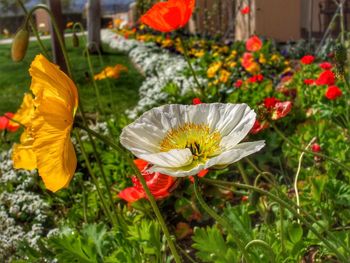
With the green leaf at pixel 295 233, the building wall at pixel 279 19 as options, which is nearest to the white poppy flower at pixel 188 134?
the green leaf at pixel 295 233

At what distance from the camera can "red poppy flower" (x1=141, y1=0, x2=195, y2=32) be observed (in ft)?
4.24

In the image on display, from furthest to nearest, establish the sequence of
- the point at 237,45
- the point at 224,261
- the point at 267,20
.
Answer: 1. the point at 267,20
2. the point at 237,45
3. the point at 224,261

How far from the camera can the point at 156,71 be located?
4.64m

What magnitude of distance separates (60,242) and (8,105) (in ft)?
15.9

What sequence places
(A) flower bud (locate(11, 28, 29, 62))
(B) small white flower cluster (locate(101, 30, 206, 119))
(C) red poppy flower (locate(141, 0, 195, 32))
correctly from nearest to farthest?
(A) flower bud (locate(11, 28, 29, 62)) → (C) red poppy flower (locate(141, 0, 195, 32)) → (B) small white flower cluster (locate(101, 30, 206, 119))

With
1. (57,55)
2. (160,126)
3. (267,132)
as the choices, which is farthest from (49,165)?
(57,55)

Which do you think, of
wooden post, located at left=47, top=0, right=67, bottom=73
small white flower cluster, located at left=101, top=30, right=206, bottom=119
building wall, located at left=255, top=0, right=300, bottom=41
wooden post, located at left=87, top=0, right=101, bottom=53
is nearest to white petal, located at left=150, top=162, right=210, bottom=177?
wooden post, located at left=47, top=0, right=67, bottom=73

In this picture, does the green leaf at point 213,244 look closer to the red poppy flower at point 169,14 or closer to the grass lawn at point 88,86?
the red poppy flower at point 169,14

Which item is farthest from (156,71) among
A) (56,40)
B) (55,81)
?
(55,81)

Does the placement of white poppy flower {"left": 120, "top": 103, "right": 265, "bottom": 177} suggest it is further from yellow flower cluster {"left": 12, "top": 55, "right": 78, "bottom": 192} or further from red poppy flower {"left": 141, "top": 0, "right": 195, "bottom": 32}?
red poppy flower {"left": 141, "top": 0, "right": 195, "bottom": 32}

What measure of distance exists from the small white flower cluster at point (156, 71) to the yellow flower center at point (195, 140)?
3076mm

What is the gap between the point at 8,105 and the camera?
596cm

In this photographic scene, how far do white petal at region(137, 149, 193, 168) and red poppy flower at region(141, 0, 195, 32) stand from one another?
2.04 ft

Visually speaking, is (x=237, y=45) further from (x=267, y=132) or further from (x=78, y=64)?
(x=267, y=132)
